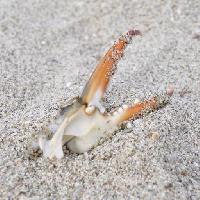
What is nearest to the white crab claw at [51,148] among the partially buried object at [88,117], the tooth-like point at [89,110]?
the partially buried object at [88,117]

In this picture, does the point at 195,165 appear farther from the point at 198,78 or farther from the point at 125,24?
the point at 125,24

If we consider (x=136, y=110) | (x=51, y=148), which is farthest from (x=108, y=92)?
(x=51, y=148)

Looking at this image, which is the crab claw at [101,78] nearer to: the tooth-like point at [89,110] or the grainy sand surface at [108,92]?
the tooth-like point at [89,110]

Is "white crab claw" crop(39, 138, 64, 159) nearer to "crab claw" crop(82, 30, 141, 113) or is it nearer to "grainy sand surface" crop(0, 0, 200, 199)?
"grainy sand surface" crop(0, 0, 200, 199)

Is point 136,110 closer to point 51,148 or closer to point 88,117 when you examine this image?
point 88,117

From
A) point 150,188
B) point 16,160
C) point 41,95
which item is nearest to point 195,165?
point 150,188

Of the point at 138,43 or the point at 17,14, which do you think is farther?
the point at 17,14

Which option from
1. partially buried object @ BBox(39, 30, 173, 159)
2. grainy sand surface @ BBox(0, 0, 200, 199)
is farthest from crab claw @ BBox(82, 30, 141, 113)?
grainy sand surface @ BBox(0, 0, 200, 199)
